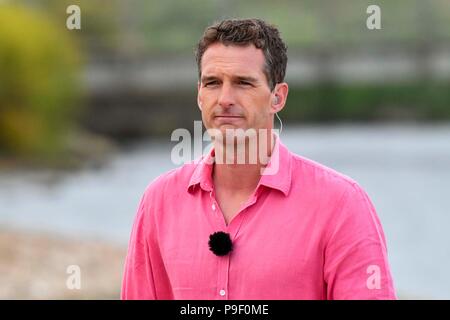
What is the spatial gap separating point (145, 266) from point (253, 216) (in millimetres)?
378

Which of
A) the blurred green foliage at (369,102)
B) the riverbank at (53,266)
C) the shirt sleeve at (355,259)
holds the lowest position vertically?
the shirt sleeve at (355,259)

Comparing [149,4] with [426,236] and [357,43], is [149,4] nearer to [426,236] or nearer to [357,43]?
[357,43]

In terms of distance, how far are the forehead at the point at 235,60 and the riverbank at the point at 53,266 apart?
7015mm

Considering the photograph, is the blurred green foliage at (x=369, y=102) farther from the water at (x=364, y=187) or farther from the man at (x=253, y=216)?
the man at (x=253, y=216)

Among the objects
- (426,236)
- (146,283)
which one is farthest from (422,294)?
(146,283)

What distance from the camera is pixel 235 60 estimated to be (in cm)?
281

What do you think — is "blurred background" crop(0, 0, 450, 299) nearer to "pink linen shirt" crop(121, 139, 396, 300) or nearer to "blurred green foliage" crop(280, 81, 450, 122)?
"blurred green foliage" crop(280, 81, 450, 122)

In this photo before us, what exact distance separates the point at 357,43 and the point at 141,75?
8.34m

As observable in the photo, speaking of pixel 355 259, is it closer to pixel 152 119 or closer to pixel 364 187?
pixel 364 187

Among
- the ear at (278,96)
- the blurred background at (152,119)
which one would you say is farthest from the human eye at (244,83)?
the blurred background at (152,119)

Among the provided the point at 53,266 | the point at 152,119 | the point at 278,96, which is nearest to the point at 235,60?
the point at 278,96

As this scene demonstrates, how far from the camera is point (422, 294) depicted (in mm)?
10273

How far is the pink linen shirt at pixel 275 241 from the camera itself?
2.75 m

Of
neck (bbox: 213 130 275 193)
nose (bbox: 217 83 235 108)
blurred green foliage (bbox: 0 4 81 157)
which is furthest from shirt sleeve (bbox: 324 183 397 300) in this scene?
blurred green foliage (bbox: 0 4 81 157)
